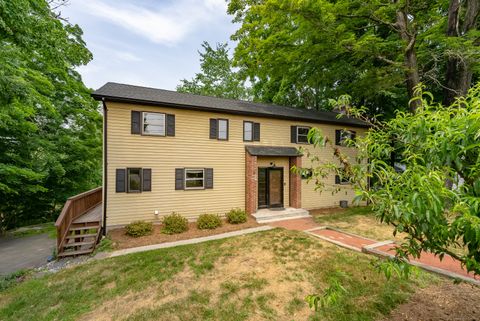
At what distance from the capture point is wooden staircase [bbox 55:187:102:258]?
276 inches

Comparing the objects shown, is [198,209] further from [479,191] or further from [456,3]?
[456,3]

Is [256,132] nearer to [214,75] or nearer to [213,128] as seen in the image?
[213,128]

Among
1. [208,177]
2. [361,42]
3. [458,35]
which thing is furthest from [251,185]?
[458,35]

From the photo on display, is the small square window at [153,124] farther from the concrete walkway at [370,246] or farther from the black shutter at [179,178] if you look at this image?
the concrete walkway at [370,246]

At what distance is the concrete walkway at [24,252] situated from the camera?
7100 millimetres

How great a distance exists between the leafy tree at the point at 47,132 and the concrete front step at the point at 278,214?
893cm

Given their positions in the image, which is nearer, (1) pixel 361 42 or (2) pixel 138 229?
(2) pixel 138 229

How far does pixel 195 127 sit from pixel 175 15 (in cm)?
622

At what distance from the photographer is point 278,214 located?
10.3 meters

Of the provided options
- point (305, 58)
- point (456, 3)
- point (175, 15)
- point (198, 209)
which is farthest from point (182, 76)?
point (456, 3)

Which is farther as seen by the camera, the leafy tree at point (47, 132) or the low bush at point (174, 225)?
the low bush at point (174, 225)

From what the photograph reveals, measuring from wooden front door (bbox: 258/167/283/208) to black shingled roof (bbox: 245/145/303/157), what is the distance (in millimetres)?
939

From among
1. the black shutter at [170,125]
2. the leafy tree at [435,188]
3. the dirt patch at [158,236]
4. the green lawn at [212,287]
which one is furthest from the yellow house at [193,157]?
the leafy tree at [435,188]

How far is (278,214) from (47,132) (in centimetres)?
1433
